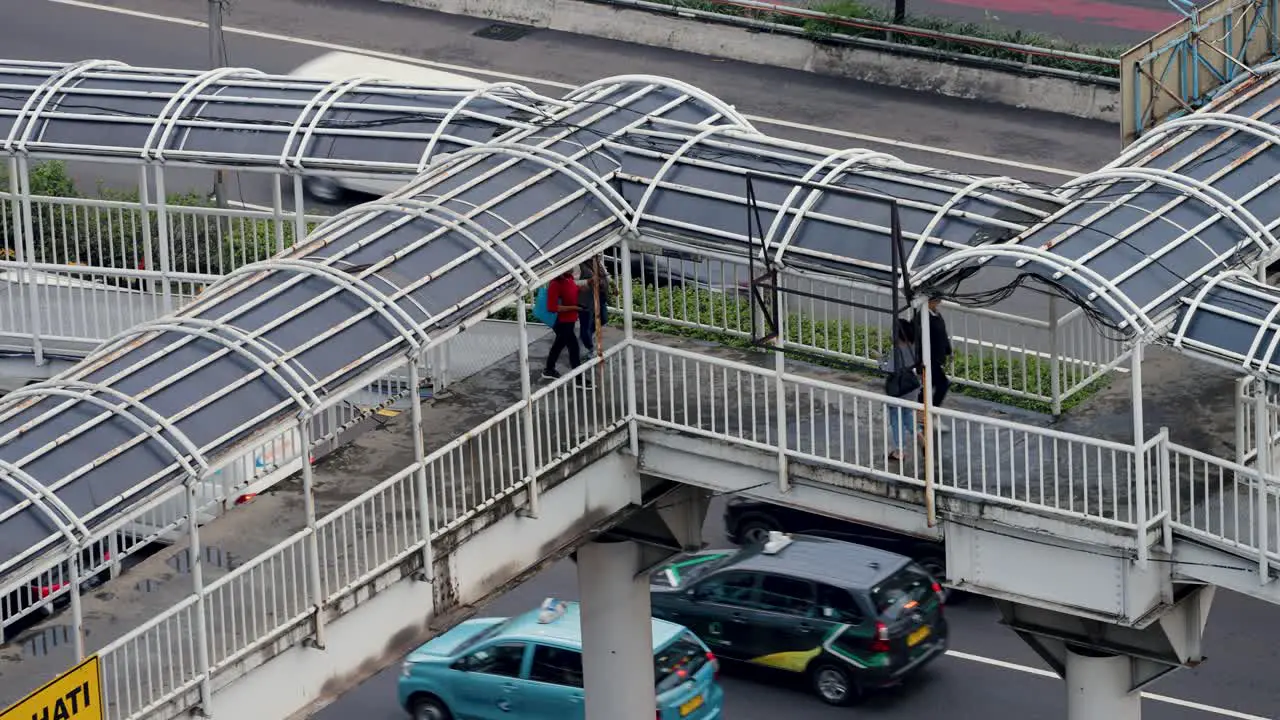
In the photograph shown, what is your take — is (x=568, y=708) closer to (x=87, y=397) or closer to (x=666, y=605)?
(x=666, y=605)

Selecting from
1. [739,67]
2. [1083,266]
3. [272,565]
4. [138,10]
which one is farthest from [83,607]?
[138,10]

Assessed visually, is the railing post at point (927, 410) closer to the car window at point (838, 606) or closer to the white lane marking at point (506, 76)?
the car window at point (838, 606)

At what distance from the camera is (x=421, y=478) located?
26219 millimetres

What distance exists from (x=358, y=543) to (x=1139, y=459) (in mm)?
8068

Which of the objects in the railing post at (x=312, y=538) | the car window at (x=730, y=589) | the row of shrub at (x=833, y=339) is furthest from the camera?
the car window at (x=730, y=589)

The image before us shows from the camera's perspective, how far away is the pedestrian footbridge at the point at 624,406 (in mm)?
24641

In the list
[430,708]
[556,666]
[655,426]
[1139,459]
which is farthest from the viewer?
[430,708]

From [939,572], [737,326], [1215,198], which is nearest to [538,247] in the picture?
[737,326]

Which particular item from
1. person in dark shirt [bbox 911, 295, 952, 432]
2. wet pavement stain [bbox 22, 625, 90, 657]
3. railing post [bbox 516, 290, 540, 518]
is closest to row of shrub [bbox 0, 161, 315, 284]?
railing post [bbox 516, 290, 540, 518]

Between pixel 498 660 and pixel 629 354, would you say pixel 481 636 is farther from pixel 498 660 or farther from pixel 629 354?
pixel 629 354

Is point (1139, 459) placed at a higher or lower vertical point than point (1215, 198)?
lower

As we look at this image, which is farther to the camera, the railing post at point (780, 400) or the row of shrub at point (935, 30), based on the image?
the row of shrub at point (935, 30)

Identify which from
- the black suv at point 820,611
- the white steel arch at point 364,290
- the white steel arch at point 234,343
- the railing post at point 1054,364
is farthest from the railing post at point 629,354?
the black suv at point 820,611

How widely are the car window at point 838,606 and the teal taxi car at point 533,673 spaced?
176 cm
